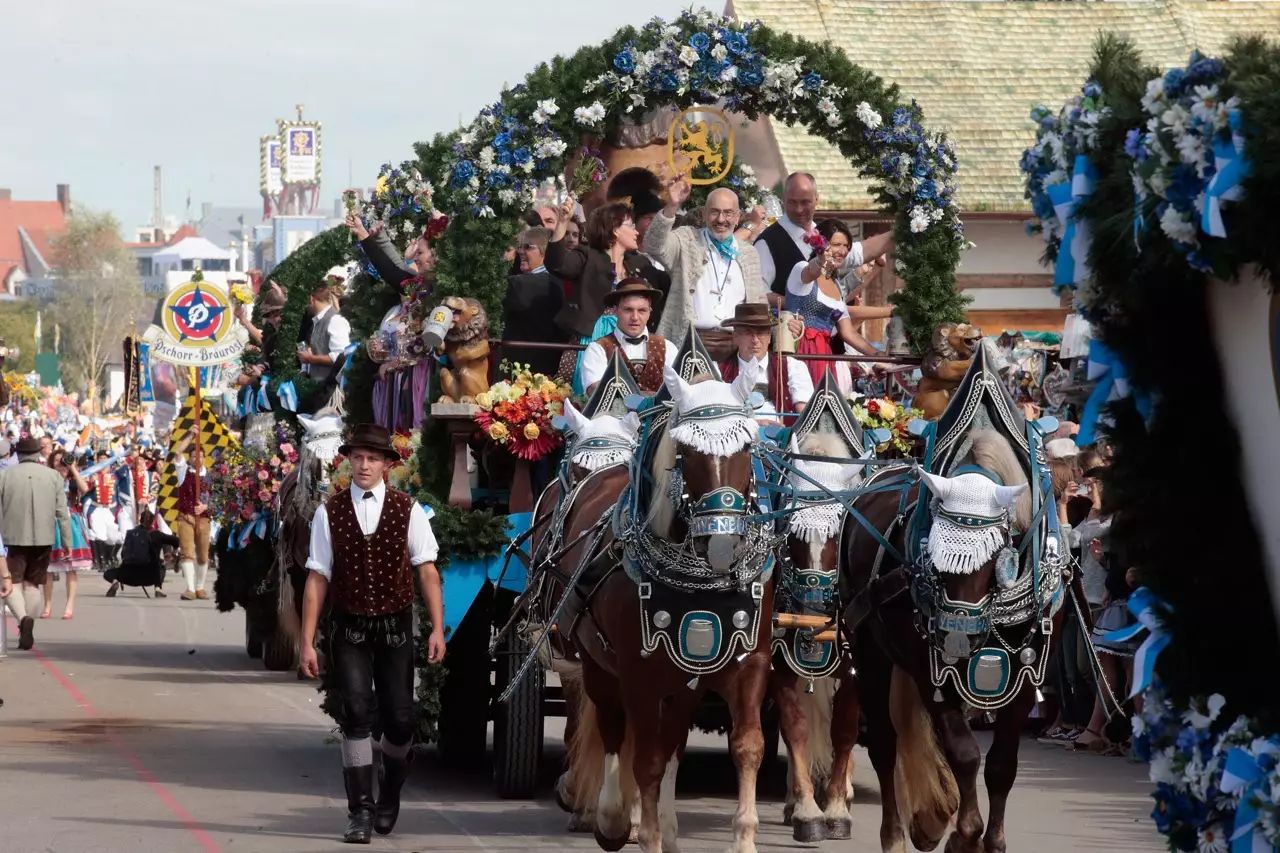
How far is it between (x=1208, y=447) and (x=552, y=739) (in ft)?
30.2

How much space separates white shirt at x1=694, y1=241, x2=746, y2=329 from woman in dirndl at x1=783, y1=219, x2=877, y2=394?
451mm

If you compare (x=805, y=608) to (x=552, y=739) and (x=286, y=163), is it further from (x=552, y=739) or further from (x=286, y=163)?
(x=286, y=163)

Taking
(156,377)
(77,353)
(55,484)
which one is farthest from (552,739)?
(77,353)

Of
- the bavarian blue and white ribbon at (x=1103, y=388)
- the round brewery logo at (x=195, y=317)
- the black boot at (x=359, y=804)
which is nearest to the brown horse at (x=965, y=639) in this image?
the bavarian blue and white ribbon at (x=1103, y=388)

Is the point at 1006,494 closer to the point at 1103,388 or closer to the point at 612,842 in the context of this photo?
the point at 1103,388

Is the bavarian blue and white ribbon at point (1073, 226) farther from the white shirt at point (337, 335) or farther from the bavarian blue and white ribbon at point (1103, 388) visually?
the white shirt at point (337, 335)

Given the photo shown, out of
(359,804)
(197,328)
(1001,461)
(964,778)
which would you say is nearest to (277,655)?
(197,328)

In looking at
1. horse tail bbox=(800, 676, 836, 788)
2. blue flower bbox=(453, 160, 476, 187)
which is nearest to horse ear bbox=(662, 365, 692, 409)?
horse tail bbox=(800, 676, 836, 788)

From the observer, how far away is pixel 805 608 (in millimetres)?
10039

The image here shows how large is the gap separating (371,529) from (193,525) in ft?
67.1

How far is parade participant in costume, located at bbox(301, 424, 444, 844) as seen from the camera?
9.95 meters

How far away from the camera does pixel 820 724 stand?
1082cm

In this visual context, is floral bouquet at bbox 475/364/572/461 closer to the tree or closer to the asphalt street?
the asphalt street

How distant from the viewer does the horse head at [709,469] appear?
8.35 meters
